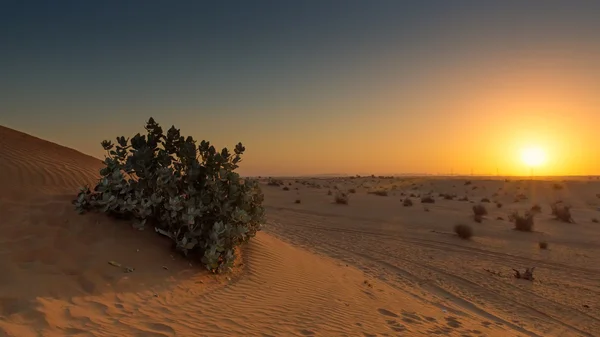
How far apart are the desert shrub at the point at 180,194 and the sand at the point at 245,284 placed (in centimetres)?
34

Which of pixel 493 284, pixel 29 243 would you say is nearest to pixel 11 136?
pixel 29 243

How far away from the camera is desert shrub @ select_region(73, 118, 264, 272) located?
759 centimetres

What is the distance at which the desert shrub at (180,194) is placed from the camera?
759 cm

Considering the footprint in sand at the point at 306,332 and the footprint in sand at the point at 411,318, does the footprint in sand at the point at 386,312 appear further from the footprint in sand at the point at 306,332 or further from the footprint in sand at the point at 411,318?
the footprint in sand at the point at 306,332

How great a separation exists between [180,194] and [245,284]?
214cm

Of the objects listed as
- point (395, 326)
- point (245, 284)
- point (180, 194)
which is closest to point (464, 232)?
point (395, 326)

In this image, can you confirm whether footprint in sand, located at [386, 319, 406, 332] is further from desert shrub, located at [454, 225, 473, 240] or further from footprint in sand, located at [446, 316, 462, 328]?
desert shrub, located at [454, 225, 473, 240]

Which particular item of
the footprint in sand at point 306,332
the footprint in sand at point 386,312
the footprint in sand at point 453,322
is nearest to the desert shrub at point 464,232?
the footprint in sand at point 453,322

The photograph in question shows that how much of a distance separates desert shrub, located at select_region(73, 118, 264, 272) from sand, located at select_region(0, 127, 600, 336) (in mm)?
340

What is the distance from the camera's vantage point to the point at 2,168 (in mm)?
8430

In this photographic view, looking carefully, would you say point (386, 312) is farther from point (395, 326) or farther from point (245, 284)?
point (245, 284)

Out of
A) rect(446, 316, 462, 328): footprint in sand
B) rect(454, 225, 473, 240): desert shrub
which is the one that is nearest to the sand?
rect(446, 316, 462, 328): footprint in sand

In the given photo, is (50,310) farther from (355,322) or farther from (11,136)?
(11,136)

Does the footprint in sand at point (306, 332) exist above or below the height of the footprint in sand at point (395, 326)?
above
